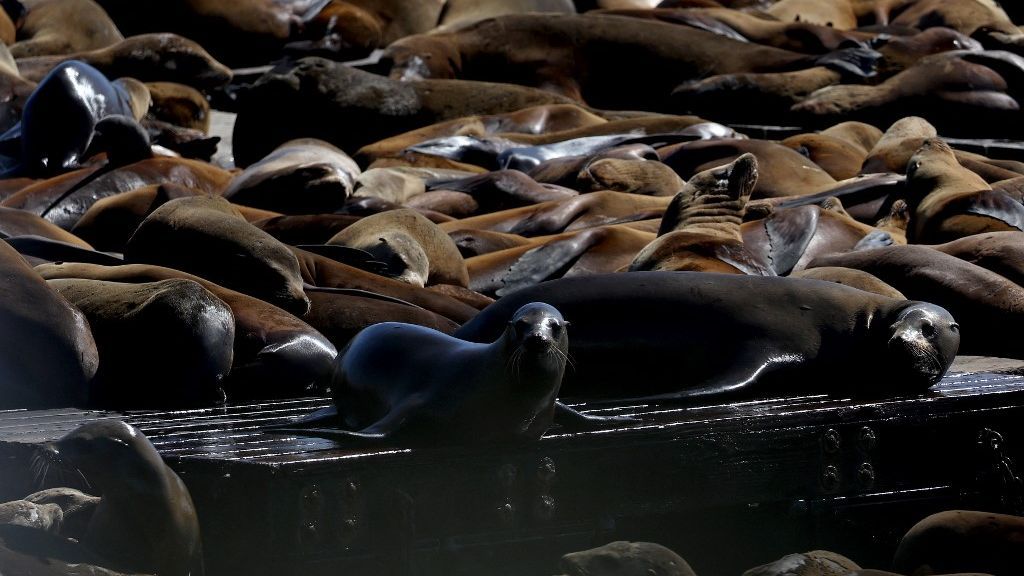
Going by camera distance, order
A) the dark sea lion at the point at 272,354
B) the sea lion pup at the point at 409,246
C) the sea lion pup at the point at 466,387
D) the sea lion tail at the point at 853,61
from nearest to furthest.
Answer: the sea lion pup at the point at 466,387, the dark sea lion at the point at 272,354, the sea lion pup at the point at 409,246, the sea lion tail at the point at 853,61

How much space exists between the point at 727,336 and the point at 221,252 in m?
2.43

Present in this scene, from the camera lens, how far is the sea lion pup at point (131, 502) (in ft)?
11.3

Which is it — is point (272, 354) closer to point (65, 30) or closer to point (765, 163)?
point (765, 163)

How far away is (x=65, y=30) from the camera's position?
16922 mm

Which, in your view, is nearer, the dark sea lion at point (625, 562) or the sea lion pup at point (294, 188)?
the dark sea lion at point (625, 562)

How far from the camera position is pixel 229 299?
586 centimetres

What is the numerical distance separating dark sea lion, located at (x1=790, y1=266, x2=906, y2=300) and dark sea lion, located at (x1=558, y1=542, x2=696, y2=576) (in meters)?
2.66

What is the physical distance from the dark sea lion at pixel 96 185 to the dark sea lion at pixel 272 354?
12.6ft

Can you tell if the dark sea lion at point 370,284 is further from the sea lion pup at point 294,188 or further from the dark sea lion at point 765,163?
the dark sea lion at point 765,163

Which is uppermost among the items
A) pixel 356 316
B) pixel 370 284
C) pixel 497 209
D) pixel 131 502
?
pixel 131 502

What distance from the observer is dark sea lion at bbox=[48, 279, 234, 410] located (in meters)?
5.18

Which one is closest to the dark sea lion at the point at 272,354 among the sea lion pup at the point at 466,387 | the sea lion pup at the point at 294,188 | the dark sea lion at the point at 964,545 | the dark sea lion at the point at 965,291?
the sea lion pup at the point at 466,387

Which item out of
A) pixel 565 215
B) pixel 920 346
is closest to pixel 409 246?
pixel 565 215

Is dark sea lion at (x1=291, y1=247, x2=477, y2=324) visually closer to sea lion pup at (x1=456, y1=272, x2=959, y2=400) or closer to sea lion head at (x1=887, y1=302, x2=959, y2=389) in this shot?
sea lion pup at (x1=456, y1=272, x2=959, y2=400)
